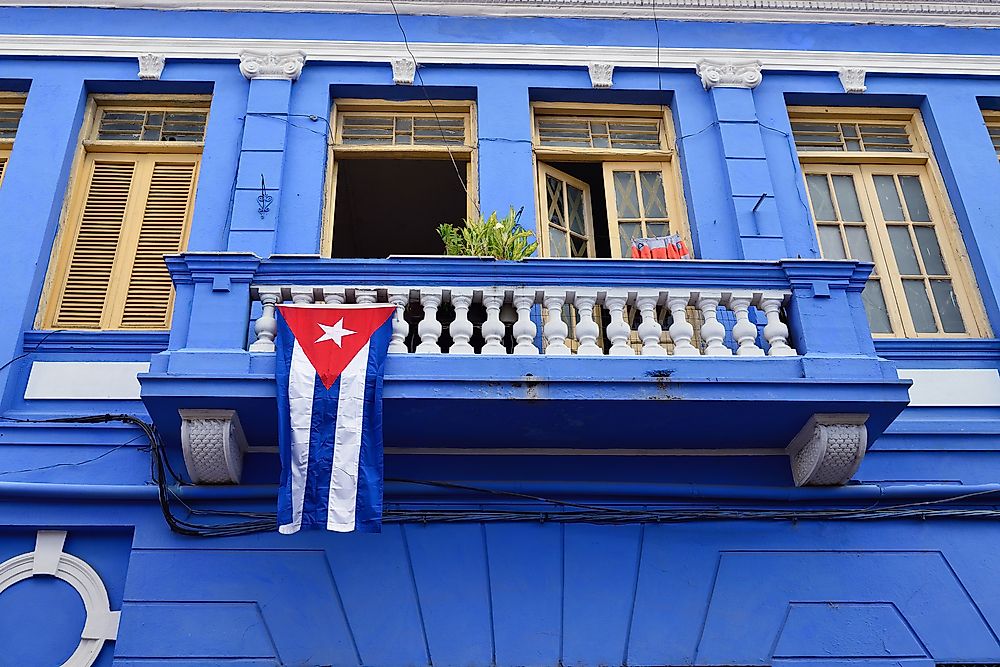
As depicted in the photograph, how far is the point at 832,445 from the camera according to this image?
6230mm

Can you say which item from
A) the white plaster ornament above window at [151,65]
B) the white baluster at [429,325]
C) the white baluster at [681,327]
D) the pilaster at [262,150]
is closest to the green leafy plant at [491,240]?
the white baluster at [429,325]

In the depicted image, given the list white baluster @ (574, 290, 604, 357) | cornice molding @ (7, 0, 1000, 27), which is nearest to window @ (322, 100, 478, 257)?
cornice molding @ (7, 0, 1000, 27)

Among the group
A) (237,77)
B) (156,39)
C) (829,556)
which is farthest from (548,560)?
(156,39)

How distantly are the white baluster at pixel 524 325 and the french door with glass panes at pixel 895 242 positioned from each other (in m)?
2.84

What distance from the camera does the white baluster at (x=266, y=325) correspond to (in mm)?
6262

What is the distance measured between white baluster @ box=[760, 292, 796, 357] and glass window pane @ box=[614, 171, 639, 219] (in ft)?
5.79

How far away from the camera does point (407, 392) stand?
6027 mm

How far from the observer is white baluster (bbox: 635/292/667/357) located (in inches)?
250

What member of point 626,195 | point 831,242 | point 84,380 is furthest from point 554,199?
point 84,380

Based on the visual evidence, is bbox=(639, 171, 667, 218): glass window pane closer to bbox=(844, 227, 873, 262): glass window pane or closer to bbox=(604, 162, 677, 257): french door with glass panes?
bbox=(604, 162, 677, 257): french door with glass panes

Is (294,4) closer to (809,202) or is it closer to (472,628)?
(809,202)

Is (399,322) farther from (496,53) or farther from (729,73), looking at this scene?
(729,73)

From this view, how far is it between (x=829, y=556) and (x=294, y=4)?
6.00m

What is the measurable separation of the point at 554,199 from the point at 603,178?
0.52 metres
